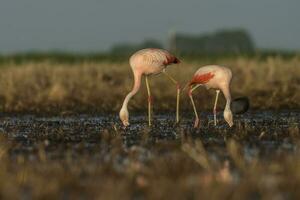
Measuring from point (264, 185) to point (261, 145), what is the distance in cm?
305

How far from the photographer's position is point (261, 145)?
27.9 ft

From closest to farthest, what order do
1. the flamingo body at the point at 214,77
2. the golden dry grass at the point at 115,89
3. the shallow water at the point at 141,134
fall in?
the shallow water at the point at 141,134 → the flamingo body at the point at 214,77 → the golden dry grass at the point at 115,89

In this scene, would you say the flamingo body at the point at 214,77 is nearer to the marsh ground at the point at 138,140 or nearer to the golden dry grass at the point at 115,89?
the marsh ground at the point at 138,140

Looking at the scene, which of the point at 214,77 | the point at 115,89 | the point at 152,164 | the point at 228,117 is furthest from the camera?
the point at 115,89

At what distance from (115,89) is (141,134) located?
7.87 meters

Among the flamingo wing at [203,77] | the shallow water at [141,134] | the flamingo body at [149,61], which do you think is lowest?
the shallow water at [141,134]

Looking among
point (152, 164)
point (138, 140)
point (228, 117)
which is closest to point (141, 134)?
point (138, 140)

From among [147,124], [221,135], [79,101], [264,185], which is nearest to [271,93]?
[79,101]

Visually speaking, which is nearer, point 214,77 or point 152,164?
point 152,164

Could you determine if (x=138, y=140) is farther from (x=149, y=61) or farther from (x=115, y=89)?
(x=115, y=89)

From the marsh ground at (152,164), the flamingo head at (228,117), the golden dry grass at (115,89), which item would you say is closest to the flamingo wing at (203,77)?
the flamingo head at (228,117)

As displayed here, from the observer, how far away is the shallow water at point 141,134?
328 inches

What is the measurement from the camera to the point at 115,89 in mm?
18109

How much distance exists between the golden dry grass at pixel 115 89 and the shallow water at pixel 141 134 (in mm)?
2216
